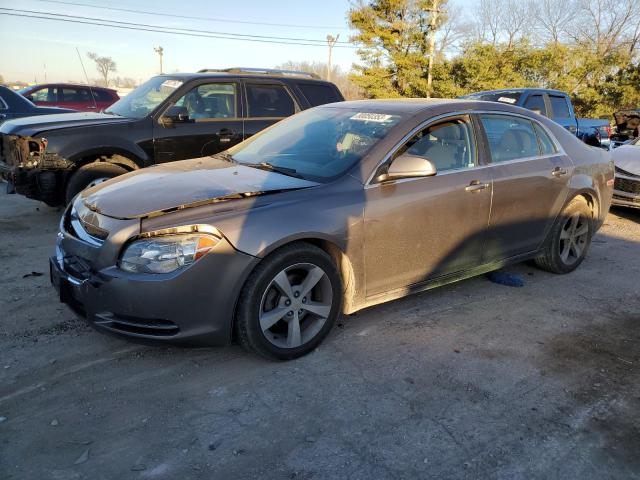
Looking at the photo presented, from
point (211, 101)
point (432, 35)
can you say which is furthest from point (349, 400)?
point (432, 35)

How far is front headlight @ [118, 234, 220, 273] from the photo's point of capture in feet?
9.21

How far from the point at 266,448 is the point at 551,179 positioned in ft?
11.4

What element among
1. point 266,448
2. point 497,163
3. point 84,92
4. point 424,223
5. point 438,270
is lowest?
point 266,448

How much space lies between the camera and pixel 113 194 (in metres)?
3.26

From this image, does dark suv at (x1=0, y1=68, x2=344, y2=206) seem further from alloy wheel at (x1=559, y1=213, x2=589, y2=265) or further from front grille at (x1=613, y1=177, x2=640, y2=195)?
front grille at (x1=613, y1=177, x2=640, y2=195)

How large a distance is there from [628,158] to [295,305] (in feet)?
23.4

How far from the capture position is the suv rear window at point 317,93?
24.6 ft

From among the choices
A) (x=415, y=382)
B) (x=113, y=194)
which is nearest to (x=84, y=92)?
(x=113, y=194)

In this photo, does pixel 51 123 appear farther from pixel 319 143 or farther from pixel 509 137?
pixel 509 137

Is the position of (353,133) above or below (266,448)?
above

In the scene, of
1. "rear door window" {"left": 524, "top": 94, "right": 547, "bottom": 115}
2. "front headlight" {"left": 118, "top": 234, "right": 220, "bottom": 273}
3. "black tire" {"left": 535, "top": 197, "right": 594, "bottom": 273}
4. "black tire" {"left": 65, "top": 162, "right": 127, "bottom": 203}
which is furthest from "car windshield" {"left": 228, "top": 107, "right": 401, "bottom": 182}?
"rear door window" {"left": 524, "top": 94, "right": 547, "bottom": 115}

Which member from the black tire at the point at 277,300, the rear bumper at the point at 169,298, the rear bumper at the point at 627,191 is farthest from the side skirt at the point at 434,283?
the rear bumper at the point at 627,191

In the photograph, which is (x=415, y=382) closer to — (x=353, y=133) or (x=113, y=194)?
(x=353, y=133)

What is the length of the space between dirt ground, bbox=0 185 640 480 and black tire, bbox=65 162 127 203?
2079mm
